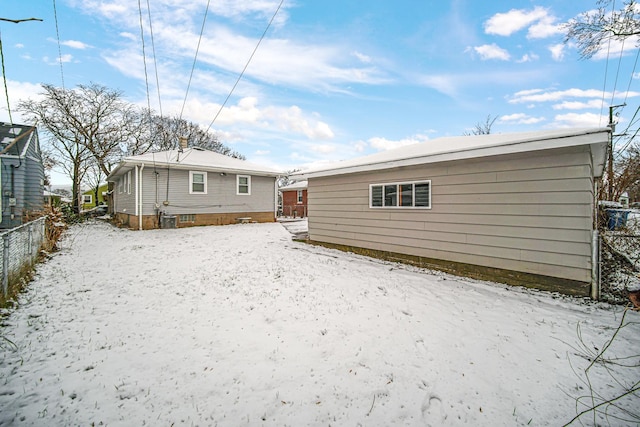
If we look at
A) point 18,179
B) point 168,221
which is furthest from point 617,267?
point 18,179

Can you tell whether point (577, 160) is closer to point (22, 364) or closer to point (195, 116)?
point (22, 364)

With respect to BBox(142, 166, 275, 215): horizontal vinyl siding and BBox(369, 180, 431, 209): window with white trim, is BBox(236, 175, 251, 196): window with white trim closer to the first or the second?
BBox(142, 166, 275, 215): horizontal vinyl siding

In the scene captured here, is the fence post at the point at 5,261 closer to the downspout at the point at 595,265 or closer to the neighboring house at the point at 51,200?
the neighboring house at the point at 51,200

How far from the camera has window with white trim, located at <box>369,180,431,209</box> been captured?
6453 millimetres

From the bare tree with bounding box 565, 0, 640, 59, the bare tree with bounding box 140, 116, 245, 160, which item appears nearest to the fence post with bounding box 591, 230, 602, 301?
the bare tree with bounding box 565, 0, 640, 59

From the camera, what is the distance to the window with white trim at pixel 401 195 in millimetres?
6453

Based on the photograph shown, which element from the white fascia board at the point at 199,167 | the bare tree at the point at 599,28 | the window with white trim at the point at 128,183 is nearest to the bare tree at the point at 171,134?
the window with white trim at the point at 128,183

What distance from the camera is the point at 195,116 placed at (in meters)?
22.2

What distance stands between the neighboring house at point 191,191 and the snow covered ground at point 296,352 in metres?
7.61

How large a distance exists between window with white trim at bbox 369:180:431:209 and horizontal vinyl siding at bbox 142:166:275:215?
9.70 meters

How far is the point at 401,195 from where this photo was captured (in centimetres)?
693

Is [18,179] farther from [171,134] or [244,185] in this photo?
[171,134]

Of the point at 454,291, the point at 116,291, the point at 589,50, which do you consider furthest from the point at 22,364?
the point at 589,50

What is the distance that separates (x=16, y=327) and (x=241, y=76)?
672cm
